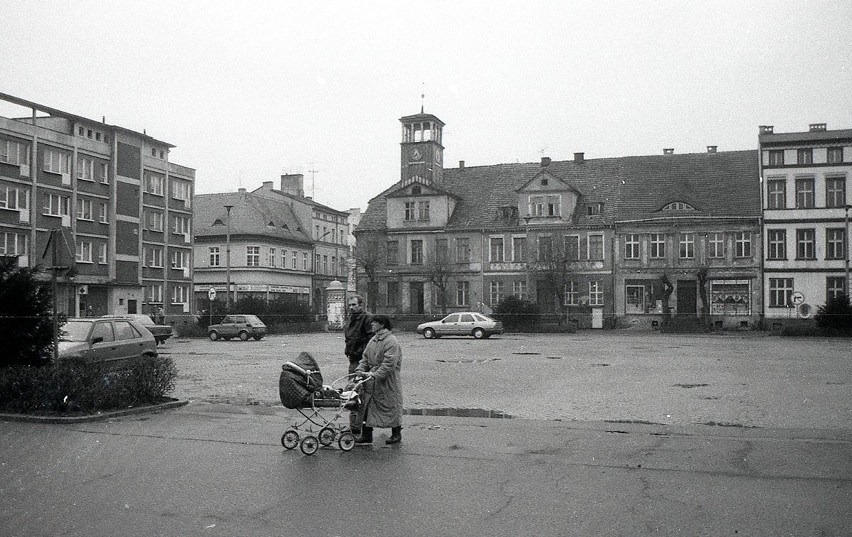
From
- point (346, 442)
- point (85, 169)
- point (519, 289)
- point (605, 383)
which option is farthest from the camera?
point (519, 289)

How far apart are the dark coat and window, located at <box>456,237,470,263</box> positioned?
5558 centimetres

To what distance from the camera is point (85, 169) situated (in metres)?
55.9

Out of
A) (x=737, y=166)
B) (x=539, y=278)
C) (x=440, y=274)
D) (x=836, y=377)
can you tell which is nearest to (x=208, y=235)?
(x=440, y=274)

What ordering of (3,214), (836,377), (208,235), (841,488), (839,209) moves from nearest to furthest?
1. (841,488)
2. (836,377)
3. (3,214)
4. (839,209)
5. (208,235)

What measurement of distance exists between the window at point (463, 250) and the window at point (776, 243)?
2258 centimetres

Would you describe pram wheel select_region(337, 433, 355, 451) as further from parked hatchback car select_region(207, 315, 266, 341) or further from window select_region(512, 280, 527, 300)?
window select_region(512, 280, 527, 300)

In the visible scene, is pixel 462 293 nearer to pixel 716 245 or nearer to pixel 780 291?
pixel 716 245

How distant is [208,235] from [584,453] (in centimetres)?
7252

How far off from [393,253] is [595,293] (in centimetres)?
1748

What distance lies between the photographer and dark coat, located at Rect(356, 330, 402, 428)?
10.8 metres

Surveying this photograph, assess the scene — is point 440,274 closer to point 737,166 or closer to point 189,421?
point 737,166

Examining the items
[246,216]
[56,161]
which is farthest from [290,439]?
[246,216]

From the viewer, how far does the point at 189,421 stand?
13258 mm

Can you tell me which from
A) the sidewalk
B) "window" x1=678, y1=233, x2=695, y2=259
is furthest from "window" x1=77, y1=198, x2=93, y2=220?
the sidewalk
